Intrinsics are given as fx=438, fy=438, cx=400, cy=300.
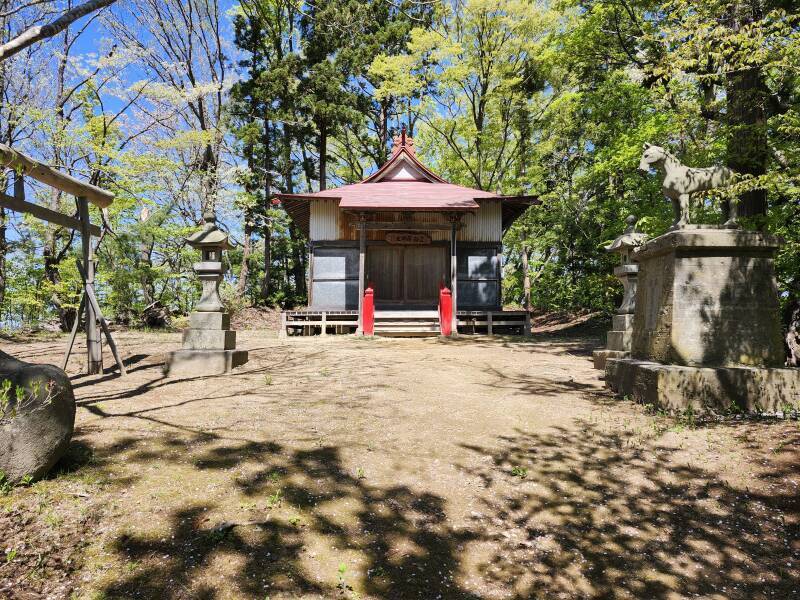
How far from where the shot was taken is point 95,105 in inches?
591

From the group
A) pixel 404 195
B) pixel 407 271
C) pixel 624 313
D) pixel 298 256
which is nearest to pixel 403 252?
pixel 407 271

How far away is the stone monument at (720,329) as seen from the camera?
4328mm

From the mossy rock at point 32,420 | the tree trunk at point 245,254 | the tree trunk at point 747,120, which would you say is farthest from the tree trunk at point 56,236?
the tree trunk at point 747,120

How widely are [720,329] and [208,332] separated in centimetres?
696

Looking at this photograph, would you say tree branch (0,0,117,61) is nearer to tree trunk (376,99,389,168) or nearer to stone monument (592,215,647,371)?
stone monument (592,215,647,371)

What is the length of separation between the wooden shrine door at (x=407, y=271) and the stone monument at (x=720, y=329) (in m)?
12.0

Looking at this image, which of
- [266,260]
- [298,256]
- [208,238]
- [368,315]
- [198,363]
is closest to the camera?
[198,363]

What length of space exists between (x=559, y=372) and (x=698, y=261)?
10.7ft

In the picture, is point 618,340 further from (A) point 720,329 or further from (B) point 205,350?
(B) point 205,350

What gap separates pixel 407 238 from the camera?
16.0 meters

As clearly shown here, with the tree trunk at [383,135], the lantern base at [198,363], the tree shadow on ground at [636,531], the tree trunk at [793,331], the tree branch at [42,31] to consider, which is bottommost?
the tree shadow on ground at [636,531]

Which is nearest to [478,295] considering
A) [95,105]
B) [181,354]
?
[181,354]

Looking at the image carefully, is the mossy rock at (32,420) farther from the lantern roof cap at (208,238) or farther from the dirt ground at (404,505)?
the lantern roof cap at (208,238)

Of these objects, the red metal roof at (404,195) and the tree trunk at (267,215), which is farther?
the tree trunk at (267,215)
